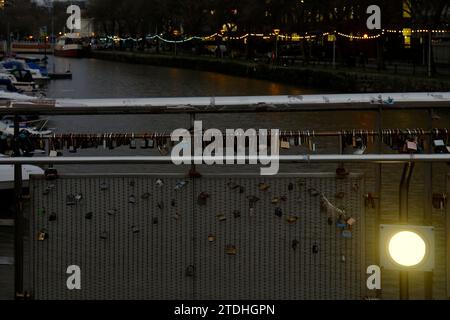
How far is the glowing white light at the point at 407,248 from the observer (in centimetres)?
352

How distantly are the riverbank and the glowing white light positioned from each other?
95.5 feet

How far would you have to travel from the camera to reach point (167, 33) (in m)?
90.2

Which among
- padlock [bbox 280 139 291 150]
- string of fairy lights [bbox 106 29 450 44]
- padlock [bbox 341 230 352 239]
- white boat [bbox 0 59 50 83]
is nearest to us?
padlock [bbox 341 230 352 239]

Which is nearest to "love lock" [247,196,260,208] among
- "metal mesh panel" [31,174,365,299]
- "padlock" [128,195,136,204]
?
"metal mesh panel" [31,174,365,299]

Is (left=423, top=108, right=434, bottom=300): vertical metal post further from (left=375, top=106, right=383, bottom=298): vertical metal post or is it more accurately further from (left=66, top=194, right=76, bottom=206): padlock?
(left=66, top=194, right=76, bottom=206): padlock

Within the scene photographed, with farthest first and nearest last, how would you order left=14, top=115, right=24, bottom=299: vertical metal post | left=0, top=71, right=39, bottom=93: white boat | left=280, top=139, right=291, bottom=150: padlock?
left=0, top=71, right=39, bottom=93: white boat, left=280, top=139, right=291, bottom=150: padlock, left=14, top=115, right=24, bottom=299: vertical metal post

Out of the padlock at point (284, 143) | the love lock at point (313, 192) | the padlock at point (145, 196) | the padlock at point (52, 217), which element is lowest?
the padlock at point (52, 217)

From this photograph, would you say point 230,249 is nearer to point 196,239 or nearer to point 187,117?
point 196,239

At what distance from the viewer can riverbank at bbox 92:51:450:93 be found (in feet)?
116

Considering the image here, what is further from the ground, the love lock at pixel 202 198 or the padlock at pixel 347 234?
the love lock at pixel 202 198

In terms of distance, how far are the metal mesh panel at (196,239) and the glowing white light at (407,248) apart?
532 millimetres

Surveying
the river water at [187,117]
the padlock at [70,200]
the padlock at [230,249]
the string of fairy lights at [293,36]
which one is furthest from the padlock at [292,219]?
the string of fairy lights at [293,36]

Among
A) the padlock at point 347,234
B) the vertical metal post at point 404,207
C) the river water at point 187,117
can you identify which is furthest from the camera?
the river water at point 187,117

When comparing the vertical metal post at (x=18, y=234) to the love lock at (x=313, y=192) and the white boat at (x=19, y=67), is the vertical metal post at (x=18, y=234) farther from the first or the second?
the white boat at (x=19, y=67)
